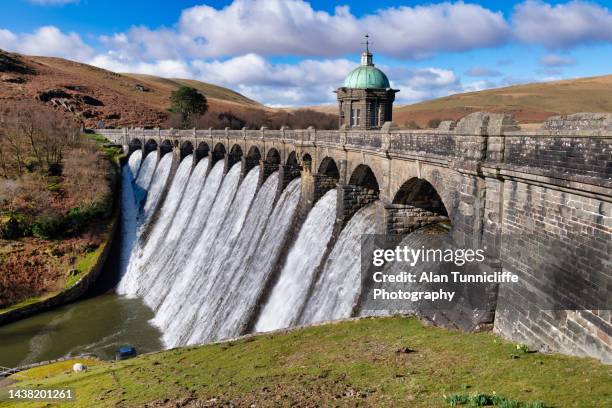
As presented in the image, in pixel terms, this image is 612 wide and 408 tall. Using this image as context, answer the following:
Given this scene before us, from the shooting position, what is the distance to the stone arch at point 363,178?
27.1 meters

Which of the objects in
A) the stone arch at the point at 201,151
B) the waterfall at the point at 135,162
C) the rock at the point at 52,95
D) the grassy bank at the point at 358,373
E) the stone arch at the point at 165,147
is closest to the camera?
the grassy bank at the point at 358,373

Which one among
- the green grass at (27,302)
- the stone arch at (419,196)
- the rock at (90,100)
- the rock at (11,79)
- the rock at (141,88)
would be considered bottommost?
the green grass at (27,302)

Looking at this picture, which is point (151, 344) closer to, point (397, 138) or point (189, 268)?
point (189, 268)

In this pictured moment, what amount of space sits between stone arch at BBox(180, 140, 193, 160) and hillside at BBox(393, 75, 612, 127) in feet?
139

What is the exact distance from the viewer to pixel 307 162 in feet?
113

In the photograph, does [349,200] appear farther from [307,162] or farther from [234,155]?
[234,155]

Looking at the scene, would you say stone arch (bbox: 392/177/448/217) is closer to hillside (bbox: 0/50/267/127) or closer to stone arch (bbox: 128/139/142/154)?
stone arch (bbox: 128/139/142/154)

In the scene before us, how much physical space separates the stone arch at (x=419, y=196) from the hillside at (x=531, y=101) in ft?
148

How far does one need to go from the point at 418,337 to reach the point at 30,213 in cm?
4744

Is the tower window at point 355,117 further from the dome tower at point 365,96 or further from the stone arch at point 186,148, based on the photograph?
the stone arch at point 186,148

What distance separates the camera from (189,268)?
4150 centimetres

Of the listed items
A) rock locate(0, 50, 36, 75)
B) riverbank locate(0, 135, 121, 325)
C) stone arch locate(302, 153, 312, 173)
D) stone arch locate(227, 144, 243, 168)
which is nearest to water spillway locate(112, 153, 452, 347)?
stone arch locate(227, 144, 243, 168)

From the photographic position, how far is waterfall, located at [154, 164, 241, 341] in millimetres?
35656

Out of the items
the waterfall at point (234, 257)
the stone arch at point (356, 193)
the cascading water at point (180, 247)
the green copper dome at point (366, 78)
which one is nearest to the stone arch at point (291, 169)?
the waterfall at point (234, 257)
